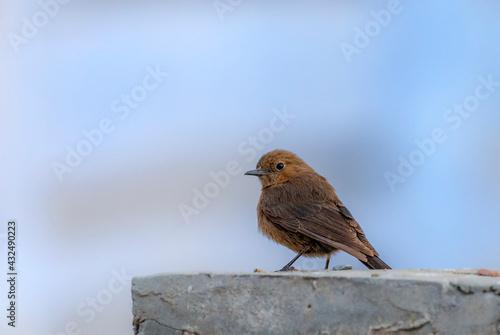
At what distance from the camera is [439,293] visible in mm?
3168

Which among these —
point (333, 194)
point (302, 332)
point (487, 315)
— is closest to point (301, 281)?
point (302, 332)

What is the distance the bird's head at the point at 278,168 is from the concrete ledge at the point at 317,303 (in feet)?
7.35

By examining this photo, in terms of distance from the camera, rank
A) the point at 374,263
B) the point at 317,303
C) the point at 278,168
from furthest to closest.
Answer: the point at 278,168 → the point at 374,263 → the point at 317,303

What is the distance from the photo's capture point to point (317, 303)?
3.45 m

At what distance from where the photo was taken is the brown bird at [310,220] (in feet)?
16.2

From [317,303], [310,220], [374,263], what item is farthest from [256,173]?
[317,303]

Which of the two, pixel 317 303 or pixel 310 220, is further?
pixel 310 220

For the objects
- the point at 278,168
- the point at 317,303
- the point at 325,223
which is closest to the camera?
the point at 317,303

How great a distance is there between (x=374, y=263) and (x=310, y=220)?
1.96 feet

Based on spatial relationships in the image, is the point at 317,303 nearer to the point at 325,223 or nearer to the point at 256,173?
the point at 325,223

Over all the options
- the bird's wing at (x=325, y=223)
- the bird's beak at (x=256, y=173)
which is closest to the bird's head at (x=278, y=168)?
the bird's beak at (x=256, y=173)

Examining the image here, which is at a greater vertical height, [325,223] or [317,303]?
[325,223]

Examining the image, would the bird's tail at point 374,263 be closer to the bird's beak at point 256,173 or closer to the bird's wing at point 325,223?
the bird's wing at point 325,223

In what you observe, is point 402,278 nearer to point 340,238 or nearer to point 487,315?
point 487,315
